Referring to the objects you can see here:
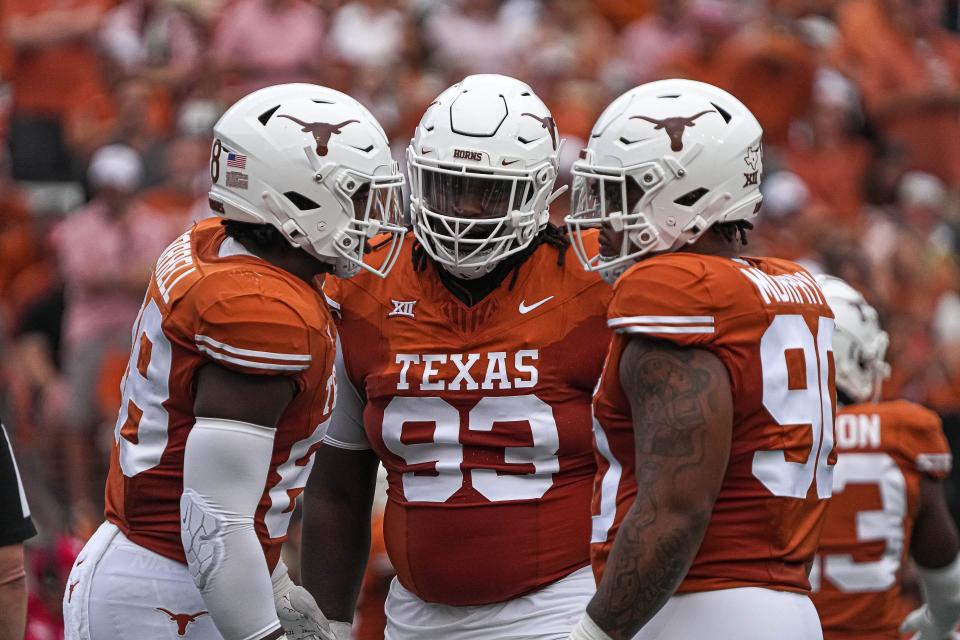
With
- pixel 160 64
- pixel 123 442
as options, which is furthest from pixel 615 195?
pixel 160 64

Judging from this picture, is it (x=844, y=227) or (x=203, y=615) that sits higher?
(x=203, y=615)

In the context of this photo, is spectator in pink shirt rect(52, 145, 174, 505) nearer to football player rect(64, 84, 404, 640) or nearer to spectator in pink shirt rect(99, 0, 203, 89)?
spectator in pink shirt rect(99, 0, 203, 89)

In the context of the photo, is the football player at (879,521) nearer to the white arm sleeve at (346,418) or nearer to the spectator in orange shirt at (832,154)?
the white arm sleeve at (346,418)

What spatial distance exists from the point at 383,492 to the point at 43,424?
246 centimetres

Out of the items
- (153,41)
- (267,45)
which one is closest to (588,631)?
(267,45)

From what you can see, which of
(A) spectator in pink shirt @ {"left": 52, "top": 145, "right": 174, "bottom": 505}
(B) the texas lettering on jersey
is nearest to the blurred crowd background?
(A) spectator in pink shirt @ {"left": 52, "top": 145, "right": 174, "bottom": 505}

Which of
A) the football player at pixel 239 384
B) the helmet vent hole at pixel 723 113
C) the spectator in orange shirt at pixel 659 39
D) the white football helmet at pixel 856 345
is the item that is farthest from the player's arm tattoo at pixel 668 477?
the spectator in orange shirt at pixel 659 39

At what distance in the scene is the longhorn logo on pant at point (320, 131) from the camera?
3.47 meters

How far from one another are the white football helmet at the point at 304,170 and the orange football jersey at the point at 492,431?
316 millimetres

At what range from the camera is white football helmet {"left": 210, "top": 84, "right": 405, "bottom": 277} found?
345cm

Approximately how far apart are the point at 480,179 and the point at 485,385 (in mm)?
517

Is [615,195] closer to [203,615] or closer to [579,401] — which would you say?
[579,401]

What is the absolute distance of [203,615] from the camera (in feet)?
11.1

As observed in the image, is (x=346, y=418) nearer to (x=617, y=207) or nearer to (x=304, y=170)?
(x=304, y=170)
